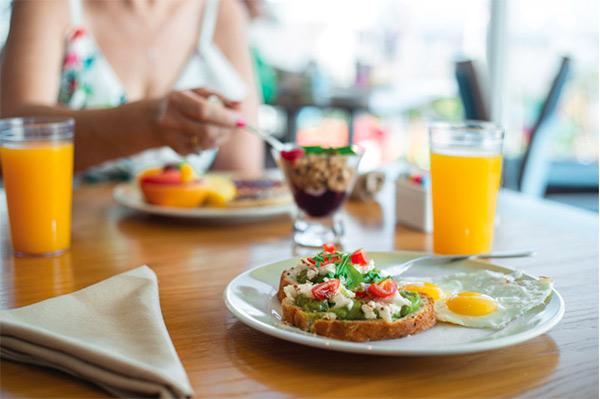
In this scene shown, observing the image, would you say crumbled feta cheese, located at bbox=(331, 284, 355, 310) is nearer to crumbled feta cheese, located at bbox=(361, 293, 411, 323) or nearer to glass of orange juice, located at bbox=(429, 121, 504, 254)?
crumbled feta cheese, located at bbox=(361, 293, 411, 323)

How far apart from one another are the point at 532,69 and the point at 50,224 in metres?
4.67

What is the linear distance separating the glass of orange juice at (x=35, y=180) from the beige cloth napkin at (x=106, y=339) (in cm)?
38

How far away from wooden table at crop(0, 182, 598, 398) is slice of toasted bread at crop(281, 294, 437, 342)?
0.03 metres

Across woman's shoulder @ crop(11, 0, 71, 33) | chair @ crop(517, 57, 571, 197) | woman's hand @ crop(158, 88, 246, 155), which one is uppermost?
woman's shoulder @ crop(11, 0, 71, 33)

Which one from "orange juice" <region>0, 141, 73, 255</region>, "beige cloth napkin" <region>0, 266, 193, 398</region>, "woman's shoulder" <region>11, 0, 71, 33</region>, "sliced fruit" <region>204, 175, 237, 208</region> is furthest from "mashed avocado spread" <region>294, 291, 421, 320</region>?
"woman's shoulder" <region>11, 0, 71, 33</region>

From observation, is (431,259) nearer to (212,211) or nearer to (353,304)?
(353,304)

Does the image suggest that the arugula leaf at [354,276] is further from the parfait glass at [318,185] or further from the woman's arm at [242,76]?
the woman's arm at [242,76]

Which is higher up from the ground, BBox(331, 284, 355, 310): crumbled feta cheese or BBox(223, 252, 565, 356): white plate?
BBox(331, 284, 355, 310): crumbled feta cheese

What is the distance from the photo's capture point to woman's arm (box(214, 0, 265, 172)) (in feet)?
7.72

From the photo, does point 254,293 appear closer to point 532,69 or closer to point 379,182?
point 379,182

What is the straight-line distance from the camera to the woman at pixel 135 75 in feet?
4.69

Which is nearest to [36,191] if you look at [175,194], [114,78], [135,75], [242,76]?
[175,194]

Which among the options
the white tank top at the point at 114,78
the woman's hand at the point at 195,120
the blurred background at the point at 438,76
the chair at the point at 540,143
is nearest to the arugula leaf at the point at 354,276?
the woman's hand at the point at 195,120

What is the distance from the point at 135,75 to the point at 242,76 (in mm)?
436
